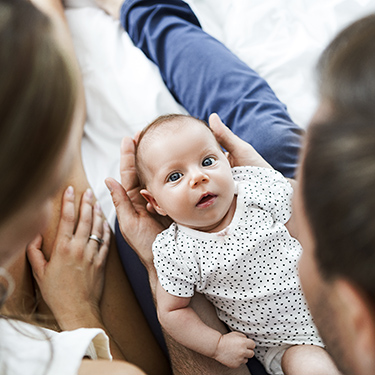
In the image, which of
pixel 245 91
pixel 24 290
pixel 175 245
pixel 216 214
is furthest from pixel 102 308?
A: pixel 245 91

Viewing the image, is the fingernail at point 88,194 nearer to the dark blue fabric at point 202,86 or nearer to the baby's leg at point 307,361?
the dark blue fabric at point 202,86

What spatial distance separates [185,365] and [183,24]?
3.78 ft

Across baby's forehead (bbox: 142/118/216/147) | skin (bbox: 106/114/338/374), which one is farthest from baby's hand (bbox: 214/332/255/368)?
baby's forehead (bbox: 142/118/216/147)

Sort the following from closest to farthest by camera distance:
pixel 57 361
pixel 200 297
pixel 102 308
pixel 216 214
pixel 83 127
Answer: pixel 57 361
pixel 216 214
pixel 200 297
pixel 102 308
pixel 83 127

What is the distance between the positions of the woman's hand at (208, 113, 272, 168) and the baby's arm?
427 millimetres

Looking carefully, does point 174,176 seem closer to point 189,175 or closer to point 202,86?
point 189,175

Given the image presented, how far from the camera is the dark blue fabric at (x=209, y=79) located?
1458mm

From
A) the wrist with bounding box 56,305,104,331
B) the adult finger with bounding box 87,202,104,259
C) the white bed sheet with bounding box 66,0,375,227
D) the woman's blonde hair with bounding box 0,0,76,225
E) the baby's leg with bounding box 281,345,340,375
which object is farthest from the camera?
the white bed sheet with bounding box 66,0,375,227

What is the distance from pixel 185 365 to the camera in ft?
4.14

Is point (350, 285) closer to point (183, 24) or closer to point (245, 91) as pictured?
point (245, 91)

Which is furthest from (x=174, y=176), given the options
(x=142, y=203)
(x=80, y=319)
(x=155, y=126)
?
(x=80, y=319)

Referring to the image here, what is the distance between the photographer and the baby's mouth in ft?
3.77

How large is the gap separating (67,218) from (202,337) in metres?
0.53

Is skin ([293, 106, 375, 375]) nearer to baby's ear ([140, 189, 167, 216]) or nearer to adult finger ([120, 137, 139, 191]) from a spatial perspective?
baby's ear ([140, 189, 167, 216])
